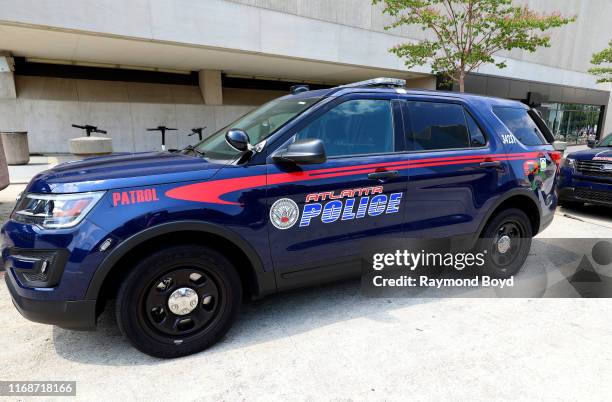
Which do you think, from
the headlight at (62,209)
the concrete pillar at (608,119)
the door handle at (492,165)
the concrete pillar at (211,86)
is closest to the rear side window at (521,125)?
the door handle at (492,165)

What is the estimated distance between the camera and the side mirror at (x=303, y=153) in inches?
102

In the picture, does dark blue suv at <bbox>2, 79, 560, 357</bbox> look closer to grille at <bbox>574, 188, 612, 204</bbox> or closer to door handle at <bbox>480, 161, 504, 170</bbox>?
door handle at <bbox>480, 161, 504, 170</bbox>

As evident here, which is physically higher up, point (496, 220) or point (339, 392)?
point (496, 220)

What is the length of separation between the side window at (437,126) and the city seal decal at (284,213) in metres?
1.23

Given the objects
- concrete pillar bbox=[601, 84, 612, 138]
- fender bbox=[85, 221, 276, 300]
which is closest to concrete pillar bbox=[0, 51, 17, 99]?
fender bbox=[85, 221, 276, 300]

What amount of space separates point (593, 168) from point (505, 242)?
409cm

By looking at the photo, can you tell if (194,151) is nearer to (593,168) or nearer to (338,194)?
(338,194)

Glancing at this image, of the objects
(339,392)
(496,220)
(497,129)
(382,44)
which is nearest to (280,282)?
(339,392)

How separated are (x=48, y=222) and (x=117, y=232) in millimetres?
406

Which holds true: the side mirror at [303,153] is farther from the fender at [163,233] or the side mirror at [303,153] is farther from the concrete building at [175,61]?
the concrete building at [175,61]

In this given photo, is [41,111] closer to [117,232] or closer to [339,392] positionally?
[117,232]

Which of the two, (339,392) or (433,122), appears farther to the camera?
(433,122)

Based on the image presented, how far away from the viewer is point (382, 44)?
51.6ft

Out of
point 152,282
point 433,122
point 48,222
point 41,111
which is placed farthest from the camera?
point 41,111
